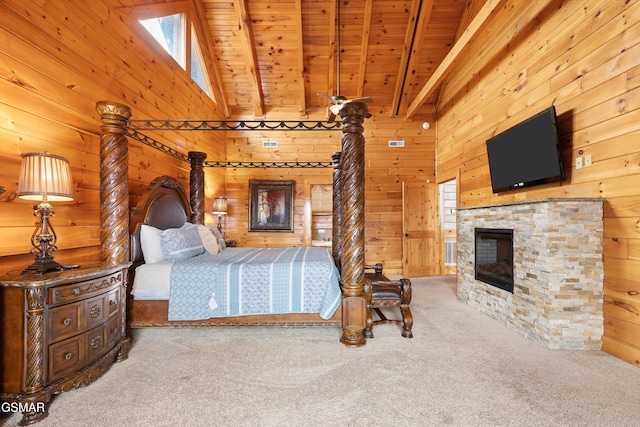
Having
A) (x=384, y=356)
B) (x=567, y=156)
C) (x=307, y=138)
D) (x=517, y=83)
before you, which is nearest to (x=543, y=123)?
(x=567, y=156)

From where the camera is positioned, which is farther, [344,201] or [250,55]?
[250,55]

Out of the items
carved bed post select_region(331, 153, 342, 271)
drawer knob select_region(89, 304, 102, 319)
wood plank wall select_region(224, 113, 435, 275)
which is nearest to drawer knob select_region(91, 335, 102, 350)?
drawer knob select_region(89, 304, 102, 319)

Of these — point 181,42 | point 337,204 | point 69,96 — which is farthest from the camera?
point 181,42

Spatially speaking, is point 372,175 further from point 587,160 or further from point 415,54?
point 587,160

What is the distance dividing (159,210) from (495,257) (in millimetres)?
4219

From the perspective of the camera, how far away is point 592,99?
2.69 metres

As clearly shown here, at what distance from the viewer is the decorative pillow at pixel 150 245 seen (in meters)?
2.91

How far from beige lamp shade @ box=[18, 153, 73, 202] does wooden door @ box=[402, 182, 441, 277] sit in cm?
547

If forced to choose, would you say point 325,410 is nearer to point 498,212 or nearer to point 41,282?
point 41,282

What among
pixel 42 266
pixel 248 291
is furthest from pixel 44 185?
pixel 248 291

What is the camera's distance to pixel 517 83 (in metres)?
3.75

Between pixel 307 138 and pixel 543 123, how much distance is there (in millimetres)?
4296

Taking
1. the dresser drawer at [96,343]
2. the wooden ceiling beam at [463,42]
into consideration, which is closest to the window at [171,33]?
the dresser drawer at [96,343]

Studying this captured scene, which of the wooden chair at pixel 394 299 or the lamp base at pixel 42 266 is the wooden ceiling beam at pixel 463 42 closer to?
the wooden chair at pixel 394 299
